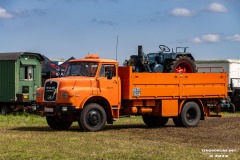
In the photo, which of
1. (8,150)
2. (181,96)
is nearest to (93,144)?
(8,150)

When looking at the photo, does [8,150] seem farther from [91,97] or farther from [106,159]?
[91,97]

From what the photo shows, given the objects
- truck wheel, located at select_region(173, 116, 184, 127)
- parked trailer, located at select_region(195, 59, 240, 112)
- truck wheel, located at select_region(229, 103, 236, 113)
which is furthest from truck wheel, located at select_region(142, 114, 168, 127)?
truck wheel, located at select_region(229, 103, 236, 113)

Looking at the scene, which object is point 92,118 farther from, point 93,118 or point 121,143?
point 121,143

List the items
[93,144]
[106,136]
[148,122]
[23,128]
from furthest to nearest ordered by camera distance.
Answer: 1. [148,122]
2. [23,128]
3. [106,136]
4. [93,144]

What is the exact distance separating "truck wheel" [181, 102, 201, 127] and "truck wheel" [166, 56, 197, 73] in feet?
4.26

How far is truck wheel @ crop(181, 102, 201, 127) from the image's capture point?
20422 millimetres

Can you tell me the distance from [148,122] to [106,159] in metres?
9.74

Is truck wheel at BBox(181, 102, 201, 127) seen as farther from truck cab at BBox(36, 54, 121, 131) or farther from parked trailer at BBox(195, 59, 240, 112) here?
parked trailer at BBox(195, 59, 240, 112)

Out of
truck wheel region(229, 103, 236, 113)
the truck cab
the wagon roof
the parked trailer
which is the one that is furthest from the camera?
the parked trailer

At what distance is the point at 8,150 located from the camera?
513 inches

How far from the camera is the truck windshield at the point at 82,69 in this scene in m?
18.4

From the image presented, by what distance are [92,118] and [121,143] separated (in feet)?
12.1

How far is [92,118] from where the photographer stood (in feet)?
58.9

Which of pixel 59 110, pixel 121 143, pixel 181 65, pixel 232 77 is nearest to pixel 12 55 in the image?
pixel 181 65
